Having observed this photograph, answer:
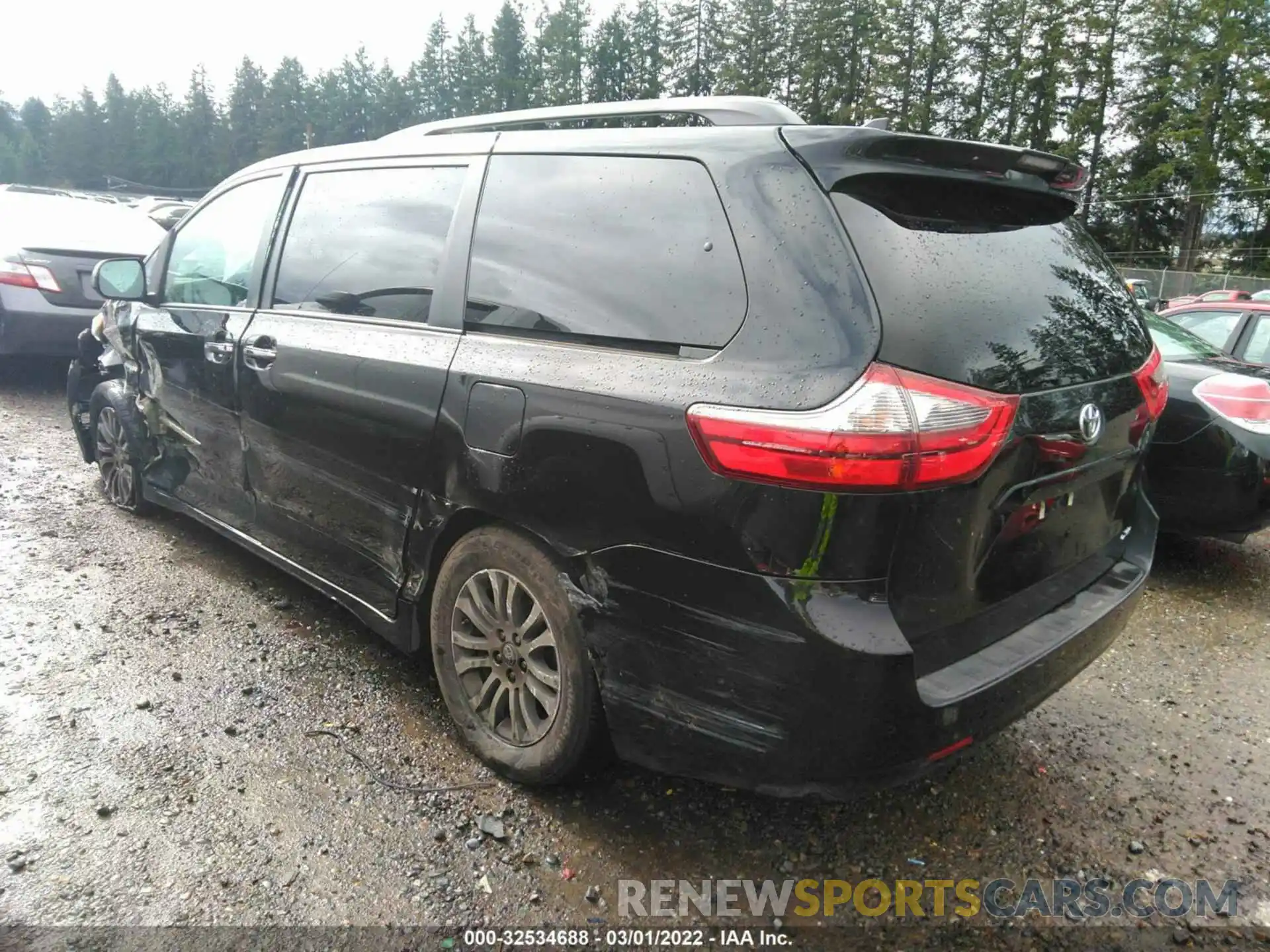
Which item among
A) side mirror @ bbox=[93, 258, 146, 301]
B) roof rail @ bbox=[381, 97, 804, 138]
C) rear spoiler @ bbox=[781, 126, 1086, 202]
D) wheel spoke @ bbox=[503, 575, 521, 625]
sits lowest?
wheel spoke @ bbox=[503, 575, 521, 625]

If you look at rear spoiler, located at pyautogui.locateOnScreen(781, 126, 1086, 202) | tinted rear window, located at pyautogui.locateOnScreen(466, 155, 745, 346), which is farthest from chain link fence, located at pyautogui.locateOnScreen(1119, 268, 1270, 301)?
tinted rear window, located at pyautogui.locateOnScreen(466, 155, 745, 346)

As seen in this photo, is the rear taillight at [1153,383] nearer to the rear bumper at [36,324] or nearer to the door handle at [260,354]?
the door handle at [260,354]

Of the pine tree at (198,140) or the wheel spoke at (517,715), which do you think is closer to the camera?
the wheel spoke at (517,715)

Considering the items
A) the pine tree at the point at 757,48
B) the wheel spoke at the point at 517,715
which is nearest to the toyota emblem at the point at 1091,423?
the wheel spoke at the point at 517,715

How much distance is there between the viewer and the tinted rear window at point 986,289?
181cm

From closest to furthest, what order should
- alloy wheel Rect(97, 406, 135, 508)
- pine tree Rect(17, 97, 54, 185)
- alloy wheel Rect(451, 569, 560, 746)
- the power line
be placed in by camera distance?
alloy wheel Rect(451, 569, 560, 746)
alloy wheel Rect(97, 406, 135, 508)
the power line
pine tree Rect(17, 97, 54, 185)

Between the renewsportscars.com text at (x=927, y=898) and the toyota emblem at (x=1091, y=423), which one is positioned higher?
the toyota emblem at (x=1091, y=423)

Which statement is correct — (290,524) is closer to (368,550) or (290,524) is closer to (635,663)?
(368,550)

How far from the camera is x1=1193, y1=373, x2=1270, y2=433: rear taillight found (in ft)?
13.9

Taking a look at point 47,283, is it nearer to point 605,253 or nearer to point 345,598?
point 345,598

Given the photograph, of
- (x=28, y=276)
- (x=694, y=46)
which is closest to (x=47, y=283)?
(x=28, y=276)

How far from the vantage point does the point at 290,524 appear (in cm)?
328

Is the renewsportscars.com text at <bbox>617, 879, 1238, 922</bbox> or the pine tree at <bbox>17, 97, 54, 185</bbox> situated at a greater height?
the pine tree at <bbox>17, 97, 54, 185</bbox>

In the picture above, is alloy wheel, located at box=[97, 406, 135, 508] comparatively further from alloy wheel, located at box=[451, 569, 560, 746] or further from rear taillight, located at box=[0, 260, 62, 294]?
alloy wheel, located at box=[451, 569, 560, 746]
